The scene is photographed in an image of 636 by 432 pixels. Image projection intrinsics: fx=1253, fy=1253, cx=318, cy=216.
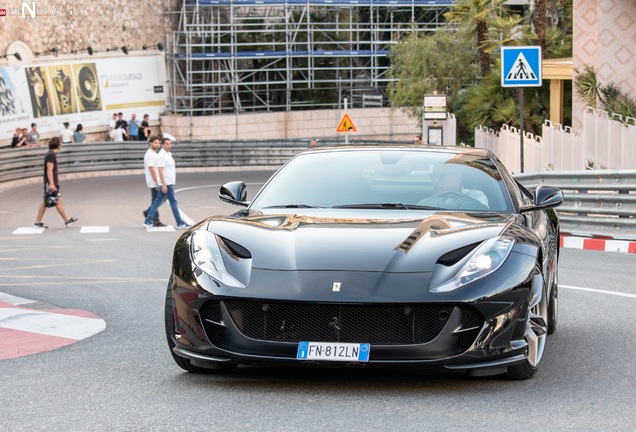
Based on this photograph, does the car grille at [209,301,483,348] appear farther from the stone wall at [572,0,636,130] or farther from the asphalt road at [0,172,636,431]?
the stone wall at [572,0,636,130]

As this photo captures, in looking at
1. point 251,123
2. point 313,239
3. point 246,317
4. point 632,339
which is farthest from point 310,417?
point 251,123

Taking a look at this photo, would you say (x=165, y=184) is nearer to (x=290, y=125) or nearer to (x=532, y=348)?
(x=532, y=348)

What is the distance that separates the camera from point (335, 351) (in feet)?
20.5

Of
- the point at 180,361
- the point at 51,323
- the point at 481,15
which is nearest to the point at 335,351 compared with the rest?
the point at 180,361

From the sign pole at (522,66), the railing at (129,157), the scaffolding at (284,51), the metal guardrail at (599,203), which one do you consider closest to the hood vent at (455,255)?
the metal guardrail at (599,203)

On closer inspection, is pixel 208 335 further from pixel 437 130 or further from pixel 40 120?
pixel 40 120

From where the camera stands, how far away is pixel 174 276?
6.78 m

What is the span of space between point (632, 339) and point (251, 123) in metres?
45.3

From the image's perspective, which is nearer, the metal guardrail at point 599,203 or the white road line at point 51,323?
the white road line at point 51,323

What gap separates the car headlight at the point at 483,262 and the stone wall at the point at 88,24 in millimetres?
36965

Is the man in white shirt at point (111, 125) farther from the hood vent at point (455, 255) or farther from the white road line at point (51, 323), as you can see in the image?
the hood vent at point (455, 255)

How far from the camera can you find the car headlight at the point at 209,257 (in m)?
6.47

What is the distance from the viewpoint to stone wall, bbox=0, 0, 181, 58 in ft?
140

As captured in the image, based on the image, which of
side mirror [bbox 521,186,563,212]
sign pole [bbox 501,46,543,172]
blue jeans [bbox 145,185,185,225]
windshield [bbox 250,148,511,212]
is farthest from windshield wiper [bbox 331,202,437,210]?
blue jeans [bbox 145,185,185,225]
